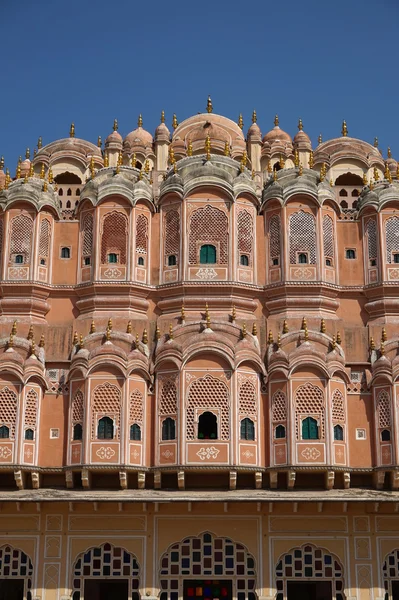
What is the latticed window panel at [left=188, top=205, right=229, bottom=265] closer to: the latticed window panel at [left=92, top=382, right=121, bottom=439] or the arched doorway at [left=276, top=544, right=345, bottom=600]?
the latticed window panel at [left=92, top=382, right=121, bottom=439]

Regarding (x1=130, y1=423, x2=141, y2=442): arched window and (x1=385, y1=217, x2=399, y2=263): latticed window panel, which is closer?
(x1=130, y1=423, x2=141, y2=442): arched window

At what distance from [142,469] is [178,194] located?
8.45 meters

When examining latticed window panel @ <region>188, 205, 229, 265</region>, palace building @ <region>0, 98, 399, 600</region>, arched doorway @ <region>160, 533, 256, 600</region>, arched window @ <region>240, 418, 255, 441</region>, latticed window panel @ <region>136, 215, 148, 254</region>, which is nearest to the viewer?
arched doorway @ <region>160, 533, 256, 600</region>

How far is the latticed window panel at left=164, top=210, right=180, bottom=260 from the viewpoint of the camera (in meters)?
27.0

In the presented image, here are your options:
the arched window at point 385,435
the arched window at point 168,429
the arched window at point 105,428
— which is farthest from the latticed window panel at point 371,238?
the arched window at point 105,428

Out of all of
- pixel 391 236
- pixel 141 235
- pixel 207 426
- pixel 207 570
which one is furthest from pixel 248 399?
pixel 391 236

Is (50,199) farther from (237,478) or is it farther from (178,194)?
(237,478)

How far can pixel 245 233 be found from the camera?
2728 cm

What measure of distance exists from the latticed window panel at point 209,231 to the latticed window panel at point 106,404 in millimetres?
4684

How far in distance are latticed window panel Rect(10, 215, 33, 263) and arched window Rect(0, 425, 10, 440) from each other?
5334mm

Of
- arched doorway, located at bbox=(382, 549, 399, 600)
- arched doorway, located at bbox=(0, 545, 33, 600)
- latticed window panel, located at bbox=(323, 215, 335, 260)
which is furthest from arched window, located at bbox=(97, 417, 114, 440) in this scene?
latticed window panel, located at bbox=(323, 215, 335, 260)

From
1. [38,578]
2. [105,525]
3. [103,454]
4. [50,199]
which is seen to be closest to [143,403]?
[103,454]

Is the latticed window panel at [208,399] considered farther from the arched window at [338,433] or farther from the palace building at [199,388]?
the arched window at [338,433]

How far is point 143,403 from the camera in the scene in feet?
80.9
